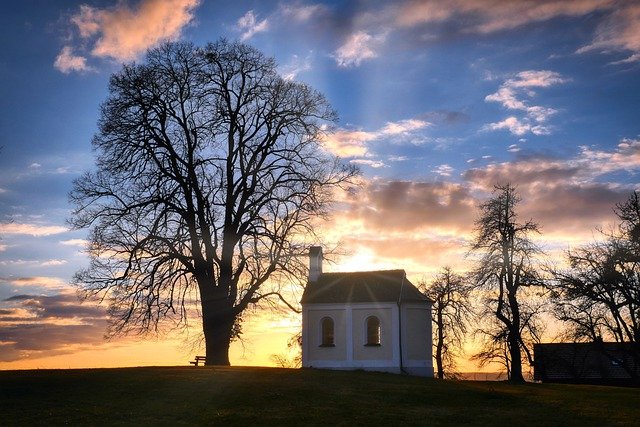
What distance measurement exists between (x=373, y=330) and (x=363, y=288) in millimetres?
3000

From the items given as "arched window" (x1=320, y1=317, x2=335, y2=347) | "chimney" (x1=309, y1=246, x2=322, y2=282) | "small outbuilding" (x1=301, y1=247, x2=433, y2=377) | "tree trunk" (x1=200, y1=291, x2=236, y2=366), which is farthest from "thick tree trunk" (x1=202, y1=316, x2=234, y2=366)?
"chimney" (x1=309, y1=246, x2=322, y2=282)

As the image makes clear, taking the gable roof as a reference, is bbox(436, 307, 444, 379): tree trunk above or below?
below

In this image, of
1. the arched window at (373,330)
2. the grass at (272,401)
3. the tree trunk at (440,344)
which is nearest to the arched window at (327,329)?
the arched window at (373,330)

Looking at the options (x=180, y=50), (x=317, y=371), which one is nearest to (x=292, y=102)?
(x=180, y=50)

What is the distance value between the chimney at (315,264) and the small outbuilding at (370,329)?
3.18 metres

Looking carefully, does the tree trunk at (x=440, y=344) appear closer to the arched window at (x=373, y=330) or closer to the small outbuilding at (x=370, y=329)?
the small outbuilding at (x=370, y=329)

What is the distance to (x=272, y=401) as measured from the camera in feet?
76.8

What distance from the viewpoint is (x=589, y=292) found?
84.3ft

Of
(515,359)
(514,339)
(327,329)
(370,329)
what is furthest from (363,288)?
(515,359)

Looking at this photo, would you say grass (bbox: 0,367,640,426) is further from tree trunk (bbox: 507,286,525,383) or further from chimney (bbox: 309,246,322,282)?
chimney (bbox: 309,246,322,282)

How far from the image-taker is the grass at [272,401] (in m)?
21.0

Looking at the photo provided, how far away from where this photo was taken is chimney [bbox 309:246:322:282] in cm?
4512

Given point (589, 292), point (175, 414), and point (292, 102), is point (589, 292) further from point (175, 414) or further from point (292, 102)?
point (292, 102)

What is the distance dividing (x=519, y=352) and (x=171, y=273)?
75.6 feet
